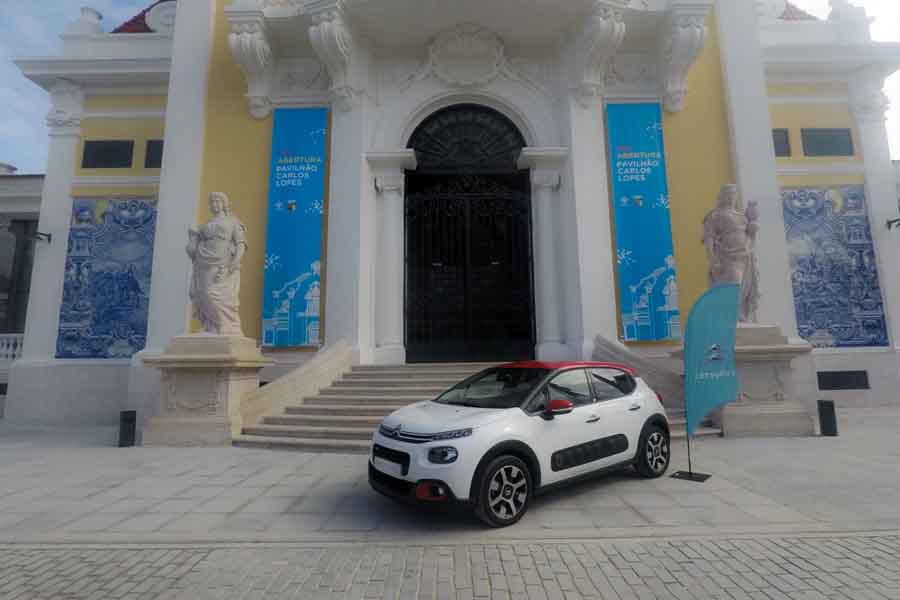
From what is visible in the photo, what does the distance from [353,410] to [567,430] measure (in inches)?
189

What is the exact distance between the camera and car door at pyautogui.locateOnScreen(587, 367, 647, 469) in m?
4.92

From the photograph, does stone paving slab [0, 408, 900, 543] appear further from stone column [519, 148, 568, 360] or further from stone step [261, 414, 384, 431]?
stone column [519, 148, 568, 360]

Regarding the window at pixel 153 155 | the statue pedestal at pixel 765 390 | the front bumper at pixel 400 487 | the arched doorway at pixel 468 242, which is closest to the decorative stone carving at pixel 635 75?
the arched doorway at pixel 468 242

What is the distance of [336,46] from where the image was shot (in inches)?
419

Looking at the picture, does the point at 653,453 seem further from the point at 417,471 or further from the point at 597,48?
the point at 597,48

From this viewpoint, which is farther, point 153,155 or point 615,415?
point 153,155

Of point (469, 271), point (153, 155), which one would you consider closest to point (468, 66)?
point (469, 271)

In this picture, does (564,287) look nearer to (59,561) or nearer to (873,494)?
(873,494)

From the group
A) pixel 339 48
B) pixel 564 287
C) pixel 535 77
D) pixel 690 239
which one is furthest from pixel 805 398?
pixel 339 48

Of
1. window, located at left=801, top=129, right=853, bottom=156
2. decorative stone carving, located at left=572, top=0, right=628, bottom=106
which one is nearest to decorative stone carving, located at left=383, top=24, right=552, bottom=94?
decorative stone carving, located at left=572, top=0, right=628, bottom=106

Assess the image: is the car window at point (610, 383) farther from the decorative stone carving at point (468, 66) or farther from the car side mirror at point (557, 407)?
the decorative stone carving at point (468, 66)

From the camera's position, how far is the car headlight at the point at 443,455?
3.92 meters

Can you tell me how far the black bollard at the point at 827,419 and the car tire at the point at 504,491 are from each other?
707 cm

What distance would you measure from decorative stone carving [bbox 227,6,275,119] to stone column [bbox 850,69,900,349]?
16.5 m
